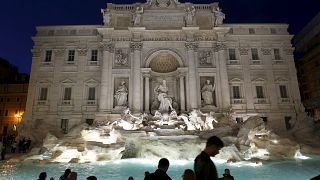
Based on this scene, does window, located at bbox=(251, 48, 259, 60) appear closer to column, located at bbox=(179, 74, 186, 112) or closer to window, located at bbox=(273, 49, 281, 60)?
window, located at bbox=(273, 49, 281, 60)

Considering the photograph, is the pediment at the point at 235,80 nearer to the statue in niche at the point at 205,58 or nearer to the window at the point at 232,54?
the window at the point at 232,54

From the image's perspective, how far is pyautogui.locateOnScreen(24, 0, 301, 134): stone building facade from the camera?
26906 millimetres

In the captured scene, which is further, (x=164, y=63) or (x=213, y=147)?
(x=164, y=63)

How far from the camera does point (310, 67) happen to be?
3562 centimetres

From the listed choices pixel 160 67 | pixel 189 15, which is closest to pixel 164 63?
pixel 160 67

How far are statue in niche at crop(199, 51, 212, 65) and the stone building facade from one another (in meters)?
0.11

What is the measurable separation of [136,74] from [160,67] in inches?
147

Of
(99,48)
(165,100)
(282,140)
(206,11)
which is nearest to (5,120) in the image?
(99,48)

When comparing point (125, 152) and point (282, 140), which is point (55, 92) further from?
point (282, 140)

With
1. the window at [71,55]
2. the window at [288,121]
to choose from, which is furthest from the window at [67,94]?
the window at [288,121]

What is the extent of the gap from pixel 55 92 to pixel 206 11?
19.7 meters

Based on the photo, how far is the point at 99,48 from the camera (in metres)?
29.2

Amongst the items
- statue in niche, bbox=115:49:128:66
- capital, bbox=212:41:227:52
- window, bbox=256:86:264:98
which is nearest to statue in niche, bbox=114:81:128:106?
statue in niche, bbox=115:49:128:66

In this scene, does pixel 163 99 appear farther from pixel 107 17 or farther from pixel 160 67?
pixel 107 17
